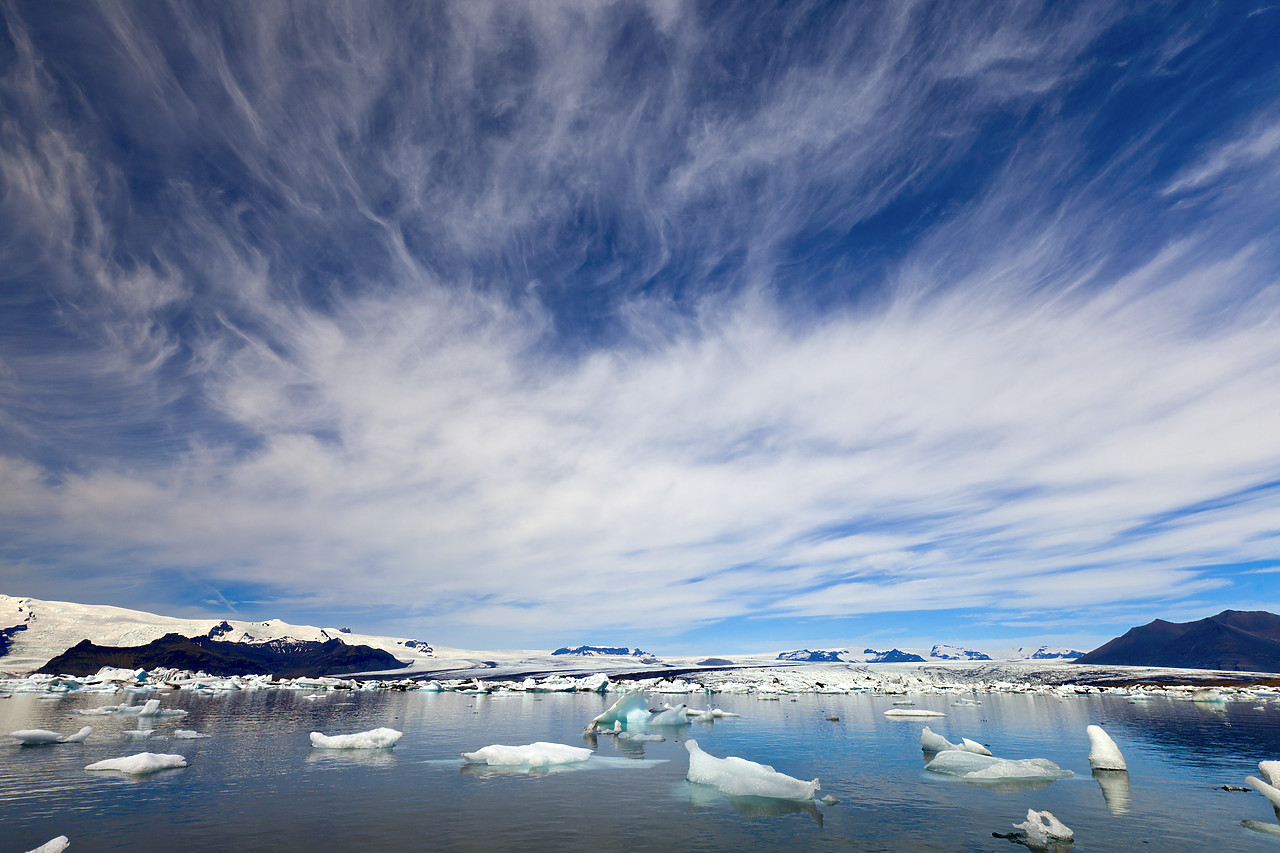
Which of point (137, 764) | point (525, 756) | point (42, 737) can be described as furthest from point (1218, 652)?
point (42, 737)

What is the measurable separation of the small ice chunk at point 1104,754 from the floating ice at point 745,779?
40.9 ft

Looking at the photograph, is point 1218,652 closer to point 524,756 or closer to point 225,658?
point 524,756

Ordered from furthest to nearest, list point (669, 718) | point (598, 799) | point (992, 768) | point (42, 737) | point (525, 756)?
point (669, 718), point (42, 737), point (525, 756), point (992, 768), point (598, 799)

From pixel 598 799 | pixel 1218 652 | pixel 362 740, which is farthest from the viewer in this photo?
pixel 1218 652

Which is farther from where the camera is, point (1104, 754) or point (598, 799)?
point (1104, 754)

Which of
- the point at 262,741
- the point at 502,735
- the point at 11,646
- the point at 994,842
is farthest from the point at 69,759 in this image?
the point at 11,646

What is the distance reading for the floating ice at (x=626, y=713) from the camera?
1256 inches

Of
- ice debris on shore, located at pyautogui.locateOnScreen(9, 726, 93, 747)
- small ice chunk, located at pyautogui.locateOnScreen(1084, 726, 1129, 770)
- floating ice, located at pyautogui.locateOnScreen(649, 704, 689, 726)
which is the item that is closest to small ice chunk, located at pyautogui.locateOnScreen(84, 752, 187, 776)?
ice debris on shore, located at pyautogui.locateOnScreen(9, 726, 93, 747)

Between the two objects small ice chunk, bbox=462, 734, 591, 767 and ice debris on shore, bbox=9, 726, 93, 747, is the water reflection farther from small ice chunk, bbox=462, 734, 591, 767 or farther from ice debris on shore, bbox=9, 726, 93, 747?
ice debris on shore, bbox=9, 726, 93, 747

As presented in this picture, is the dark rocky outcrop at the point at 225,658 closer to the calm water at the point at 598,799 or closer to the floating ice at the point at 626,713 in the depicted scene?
the floating ice at the point at 626,713

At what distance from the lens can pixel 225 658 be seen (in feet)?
494

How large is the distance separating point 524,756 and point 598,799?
638 cm

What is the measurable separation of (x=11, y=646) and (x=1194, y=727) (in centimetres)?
22955

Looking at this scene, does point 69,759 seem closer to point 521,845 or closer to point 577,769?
point 577,769
